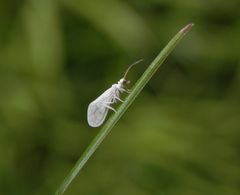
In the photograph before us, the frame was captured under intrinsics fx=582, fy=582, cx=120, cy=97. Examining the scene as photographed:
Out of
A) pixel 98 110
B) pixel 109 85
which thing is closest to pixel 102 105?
pixel 98 110

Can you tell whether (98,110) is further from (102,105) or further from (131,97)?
(131,97)

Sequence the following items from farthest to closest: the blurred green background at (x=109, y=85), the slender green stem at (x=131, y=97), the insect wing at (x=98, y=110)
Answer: the blurred green background at (x=109, y=85) → the insect wing at (x=98, y=110) → the slender green stem at (x=131, y=97)

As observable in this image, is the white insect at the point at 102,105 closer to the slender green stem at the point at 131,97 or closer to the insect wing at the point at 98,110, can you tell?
the insect wing at the point at 98,110

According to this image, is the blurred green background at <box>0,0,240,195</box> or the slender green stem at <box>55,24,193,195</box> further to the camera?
the blurred green background at <box>0,0,240,195</box>

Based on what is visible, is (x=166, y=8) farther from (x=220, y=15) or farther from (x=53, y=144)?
(x=53, y=144)

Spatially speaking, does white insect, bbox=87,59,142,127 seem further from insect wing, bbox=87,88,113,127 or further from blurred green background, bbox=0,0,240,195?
blurred green background, bbox=0,0,240,195

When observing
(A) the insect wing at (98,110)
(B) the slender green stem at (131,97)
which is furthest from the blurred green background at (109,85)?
(B) the slender green stem at (131,97)

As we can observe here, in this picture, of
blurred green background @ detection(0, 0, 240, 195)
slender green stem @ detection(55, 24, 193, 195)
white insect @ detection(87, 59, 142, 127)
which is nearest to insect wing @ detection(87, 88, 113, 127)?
white insect @ detection(87, 59, 142, 127)

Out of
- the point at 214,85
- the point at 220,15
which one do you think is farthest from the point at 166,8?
the point at 214,85
